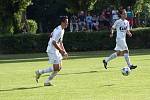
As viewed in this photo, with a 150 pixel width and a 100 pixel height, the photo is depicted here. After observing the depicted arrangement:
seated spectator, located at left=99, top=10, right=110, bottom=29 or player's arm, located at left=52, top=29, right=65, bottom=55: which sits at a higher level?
player's arm, located at left=52, top=29, right=65, bottom=55

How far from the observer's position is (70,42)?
123 ft

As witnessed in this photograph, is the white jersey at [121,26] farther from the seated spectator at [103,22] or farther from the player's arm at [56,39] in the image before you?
the seated spectator at [103,22]

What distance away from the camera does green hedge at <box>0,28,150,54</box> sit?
37.1 metres

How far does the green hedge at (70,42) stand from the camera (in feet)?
122

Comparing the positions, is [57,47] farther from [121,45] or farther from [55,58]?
[121,45]

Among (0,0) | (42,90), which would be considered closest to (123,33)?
(42,90)

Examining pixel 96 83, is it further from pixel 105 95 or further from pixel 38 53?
pixel 38 53

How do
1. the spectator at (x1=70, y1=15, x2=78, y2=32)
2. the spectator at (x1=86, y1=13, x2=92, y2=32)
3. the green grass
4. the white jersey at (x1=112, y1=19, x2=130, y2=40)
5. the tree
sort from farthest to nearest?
the spectator at (x1=70, y1=15, x2=78, y2=32), the spectator at (x1=86, y1=13, x2=92, y2=32), the tree, the white jersey at (x1=112, y1=19, x2=130, y2=40), the green grass

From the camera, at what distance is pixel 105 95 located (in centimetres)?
1430

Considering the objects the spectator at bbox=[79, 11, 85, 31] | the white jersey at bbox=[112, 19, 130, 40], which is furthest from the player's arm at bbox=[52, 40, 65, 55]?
the spectator at bbox=[79, 11, 85, 31]

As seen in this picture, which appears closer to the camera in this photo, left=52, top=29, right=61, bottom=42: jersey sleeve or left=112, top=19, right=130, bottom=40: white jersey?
left=52, top=29, right=61, bottom=42: jersey sleeve

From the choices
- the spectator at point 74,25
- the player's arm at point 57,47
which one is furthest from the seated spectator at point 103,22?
the player's arm at point 57,47

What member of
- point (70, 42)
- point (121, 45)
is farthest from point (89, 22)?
point (121, 45)

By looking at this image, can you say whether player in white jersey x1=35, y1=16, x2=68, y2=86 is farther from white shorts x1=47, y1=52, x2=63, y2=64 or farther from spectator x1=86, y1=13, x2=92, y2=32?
spectator x1=86, y1=13, x2=92, y2=32
